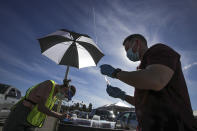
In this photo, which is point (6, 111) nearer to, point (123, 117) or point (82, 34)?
point (82, 34)

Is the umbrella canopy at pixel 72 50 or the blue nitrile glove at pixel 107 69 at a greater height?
the umbrella canopy at pixel 72 50

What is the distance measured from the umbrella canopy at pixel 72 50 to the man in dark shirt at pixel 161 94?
3.22 metres

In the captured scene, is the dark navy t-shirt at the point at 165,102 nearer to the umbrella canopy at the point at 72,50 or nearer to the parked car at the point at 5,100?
the umbrella canopy at the point at 72,50

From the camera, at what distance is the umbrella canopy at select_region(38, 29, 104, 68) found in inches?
163

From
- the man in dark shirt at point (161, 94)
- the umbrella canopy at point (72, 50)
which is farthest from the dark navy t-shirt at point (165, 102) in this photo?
the umbrella canopy at point (72, 50)

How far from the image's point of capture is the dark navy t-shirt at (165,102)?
34.0 inches

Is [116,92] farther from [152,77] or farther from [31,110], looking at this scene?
[31,110]

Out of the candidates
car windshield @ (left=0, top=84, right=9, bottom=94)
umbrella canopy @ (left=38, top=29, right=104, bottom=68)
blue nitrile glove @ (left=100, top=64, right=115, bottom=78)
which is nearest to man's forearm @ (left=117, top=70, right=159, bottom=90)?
blue nitrile glove @ (left=100, top=64, right=115, bottom=78)

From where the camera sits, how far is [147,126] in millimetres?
898

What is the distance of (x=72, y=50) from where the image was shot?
4414 mm

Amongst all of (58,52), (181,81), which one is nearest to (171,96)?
(181,81)

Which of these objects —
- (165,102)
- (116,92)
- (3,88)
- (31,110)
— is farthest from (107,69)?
(3,88)

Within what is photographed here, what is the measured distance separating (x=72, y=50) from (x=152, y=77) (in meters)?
3.79

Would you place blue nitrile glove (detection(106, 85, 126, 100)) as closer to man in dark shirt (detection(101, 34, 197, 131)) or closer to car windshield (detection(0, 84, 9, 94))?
man in dark shirt (detection(101, 34, 197, 131))
